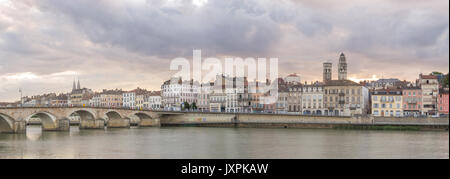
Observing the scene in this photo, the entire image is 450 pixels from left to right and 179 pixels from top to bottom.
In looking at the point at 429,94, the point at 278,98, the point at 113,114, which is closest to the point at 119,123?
the point at 113,114

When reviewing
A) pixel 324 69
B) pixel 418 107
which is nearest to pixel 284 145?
pixel 418 107

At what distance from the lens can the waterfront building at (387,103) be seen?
76688 millimetres

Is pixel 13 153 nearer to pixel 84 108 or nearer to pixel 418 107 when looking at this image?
pixel 84 108

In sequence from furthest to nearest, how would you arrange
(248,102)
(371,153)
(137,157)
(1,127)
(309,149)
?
(248,102)
(1,127)
(309,149)
(371,153)
(137,157)

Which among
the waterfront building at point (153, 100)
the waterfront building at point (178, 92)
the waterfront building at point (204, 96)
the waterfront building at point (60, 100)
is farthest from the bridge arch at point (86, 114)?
the waterfront building at point (60, 100)

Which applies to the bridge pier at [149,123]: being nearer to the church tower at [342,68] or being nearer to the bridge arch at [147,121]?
the bridge arch at [147,121]

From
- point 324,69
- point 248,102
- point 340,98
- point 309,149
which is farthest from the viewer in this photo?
point 324,69

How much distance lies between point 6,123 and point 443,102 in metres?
57.8

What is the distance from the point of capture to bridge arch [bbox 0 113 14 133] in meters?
54.3

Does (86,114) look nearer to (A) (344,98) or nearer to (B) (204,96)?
(A) (344,98)

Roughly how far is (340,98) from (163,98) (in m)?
47.3

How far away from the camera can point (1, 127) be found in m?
55.2

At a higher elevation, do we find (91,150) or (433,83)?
(433,83)

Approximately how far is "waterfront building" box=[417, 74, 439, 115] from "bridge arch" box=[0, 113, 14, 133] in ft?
181
